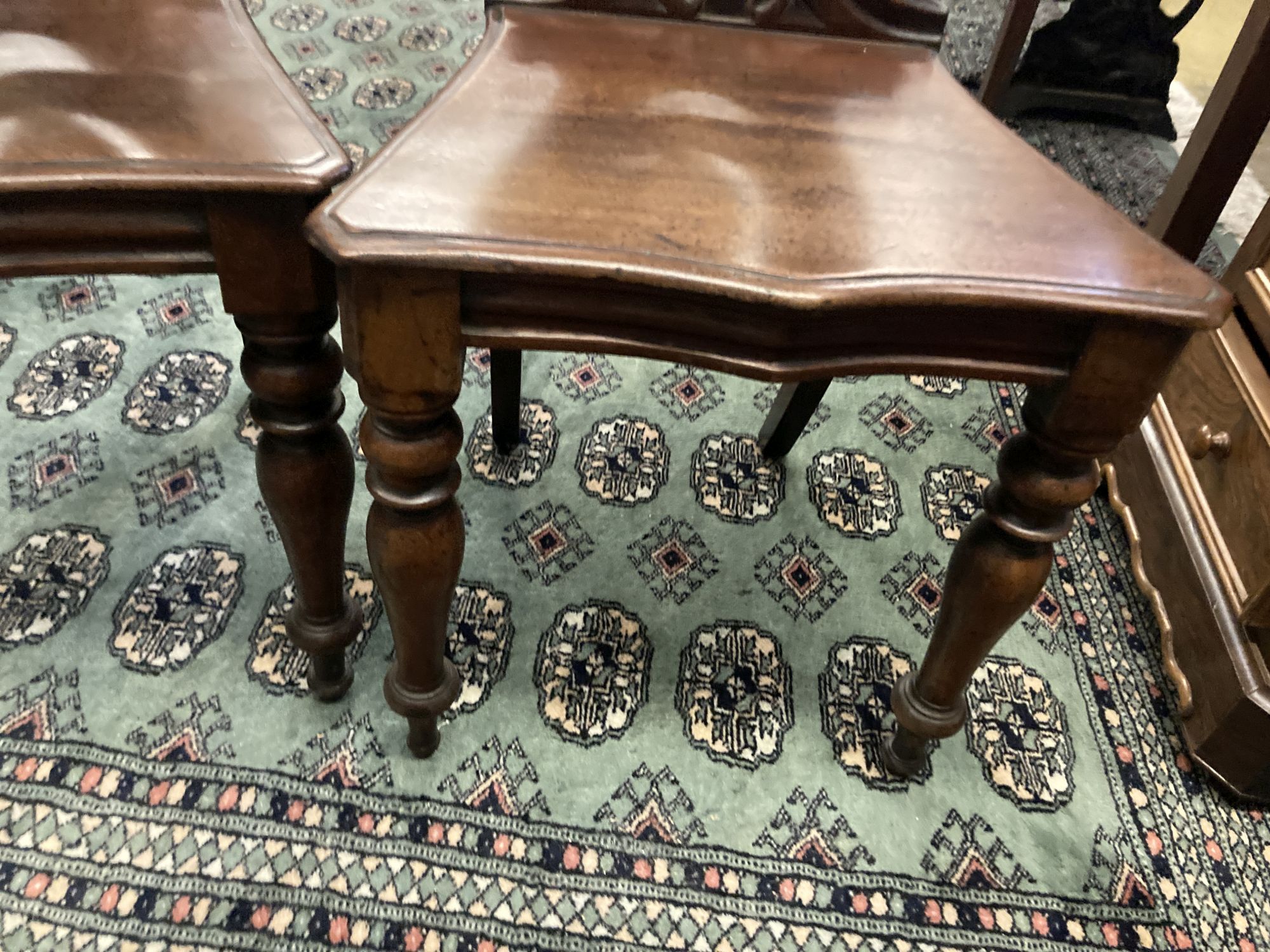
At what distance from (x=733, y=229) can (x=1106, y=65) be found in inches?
70.1

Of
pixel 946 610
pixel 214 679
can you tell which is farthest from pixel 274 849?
pixel 946 610

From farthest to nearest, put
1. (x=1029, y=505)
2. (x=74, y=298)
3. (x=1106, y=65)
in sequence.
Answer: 1. (x=1106, y=65)
2. (x=74, y=298)
3. (x=1029, y=505)

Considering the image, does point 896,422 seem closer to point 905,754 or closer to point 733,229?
point 905,754

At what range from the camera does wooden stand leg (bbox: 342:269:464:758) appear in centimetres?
55

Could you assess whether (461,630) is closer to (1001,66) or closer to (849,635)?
(849,635)

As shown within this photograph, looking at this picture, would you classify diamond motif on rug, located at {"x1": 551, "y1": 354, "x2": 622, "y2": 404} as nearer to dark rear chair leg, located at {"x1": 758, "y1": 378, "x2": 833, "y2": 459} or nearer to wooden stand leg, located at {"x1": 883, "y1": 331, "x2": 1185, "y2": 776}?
dark rear chair leg, located at {"x1": 758, "y1": 378, "x2": 833, "y2": 459}

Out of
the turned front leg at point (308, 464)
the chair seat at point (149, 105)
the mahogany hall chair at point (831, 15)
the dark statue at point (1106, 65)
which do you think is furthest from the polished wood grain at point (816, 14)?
the dark statue at point (1106, 65)

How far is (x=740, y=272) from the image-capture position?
1.77ft

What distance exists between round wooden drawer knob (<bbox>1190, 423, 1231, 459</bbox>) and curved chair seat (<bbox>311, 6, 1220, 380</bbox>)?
1.67 feet

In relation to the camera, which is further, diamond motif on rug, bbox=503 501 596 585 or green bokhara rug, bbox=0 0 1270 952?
diamond motif on rug, bbox=503 501 596 585

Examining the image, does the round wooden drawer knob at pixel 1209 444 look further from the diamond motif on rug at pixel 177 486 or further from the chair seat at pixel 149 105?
the diamond motif on rug at pixel 177 486

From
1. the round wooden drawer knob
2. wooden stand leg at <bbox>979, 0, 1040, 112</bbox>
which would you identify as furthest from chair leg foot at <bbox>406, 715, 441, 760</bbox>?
wooden stand leg at <bbox>979, 0, 1040, 112</bbox>

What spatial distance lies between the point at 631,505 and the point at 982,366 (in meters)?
0.64

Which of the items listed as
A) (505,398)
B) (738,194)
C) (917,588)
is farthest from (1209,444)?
(505,398)
